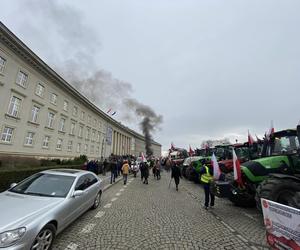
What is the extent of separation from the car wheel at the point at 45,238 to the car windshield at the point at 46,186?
1066 millimetres

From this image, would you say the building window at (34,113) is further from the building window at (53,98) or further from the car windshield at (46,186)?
the car windshield at (46,186)

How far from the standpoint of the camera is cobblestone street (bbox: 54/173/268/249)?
4469 millimetres

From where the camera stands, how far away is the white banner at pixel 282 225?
2666mm


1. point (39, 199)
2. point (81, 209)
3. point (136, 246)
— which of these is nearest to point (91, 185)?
point (81, 209)

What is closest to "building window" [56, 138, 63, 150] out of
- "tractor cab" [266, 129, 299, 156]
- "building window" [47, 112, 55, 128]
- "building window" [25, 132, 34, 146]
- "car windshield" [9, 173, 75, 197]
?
"building window" [47, 112, 55, 128]

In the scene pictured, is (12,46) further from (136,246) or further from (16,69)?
(136,246)

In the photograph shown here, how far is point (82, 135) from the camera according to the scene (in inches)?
1577

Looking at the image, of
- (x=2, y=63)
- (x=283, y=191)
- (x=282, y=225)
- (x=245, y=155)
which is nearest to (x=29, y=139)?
(x=2, y=63)

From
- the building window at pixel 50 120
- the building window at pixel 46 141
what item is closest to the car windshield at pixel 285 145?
the building window at pixel 46 141

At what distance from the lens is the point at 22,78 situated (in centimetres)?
2308

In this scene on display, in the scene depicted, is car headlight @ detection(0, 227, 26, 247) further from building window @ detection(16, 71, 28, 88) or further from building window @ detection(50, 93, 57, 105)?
building window @ detection(50, 93, 57, 105)

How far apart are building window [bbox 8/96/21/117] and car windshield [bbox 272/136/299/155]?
78.3 feet

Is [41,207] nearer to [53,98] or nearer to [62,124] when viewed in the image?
[53,98]

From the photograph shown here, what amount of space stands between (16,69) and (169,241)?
79.7 feet
